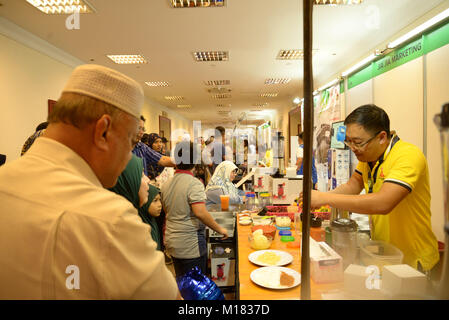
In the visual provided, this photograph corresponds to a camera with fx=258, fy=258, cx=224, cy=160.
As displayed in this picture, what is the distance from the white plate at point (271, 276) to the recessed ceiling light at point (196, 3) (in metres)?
3.08

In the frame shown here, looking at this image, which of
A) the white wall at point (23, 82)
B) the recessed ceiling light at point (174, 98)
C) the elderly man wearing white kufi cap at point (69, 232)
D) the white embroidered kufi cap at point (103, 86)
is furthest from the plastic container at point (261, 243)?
the recessed ceiling light at point (174, 98)

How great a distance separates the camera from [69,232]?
492mm

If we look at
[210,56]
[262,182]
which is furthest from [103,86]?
[210,56]

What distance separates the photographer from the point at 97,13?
3.32m

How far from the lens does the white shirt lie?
1.61 feet

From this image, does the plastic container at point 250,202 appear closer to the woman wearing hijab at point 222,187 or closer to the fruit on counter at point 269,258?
the woman wearing hijab at point 222,187

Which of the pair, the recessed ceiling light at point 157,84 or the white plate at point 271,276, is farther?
the recessed ceiling light at point 157,84

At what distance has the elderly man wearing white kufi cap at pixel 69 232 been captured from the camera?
0.49m

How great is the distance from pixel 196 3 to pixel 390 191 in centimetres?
306

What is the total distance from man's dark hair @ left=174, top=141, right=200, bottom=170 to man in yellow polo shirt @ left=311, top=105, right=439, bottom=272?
50.1 inches

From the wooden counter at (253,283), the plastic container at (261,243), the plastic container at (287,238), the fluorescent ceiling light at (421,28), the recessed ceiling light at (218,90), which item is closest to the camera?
the wooden counter at (253,283)

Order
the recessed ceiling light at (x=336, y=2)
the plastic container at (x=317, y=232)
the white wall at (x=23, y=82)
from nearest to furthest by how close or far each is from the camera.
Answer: the plastic container at (x=317, y=232) → the recessed ceiling light at (x=336, y=2) → the white wall at (x=23, y=82)

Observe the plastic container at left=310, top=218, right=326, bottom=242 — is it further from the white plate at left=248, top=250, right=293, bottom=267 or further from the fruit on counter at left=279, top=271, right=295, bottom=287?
the fruit on counter at left=279, top=271, right=295, bottom=287

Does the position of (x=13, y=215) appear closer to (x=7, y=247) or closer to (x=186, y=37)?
(x=7, y=247)
